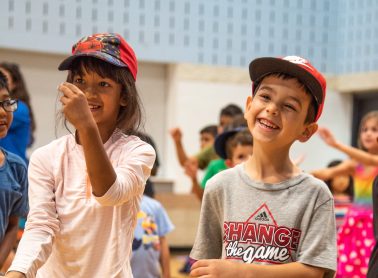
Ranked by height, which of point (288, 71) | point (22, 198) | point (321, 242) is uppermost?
point (288, 71)

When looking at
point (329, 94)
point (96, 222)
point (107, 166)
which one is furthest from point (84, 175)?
point (329, 94)

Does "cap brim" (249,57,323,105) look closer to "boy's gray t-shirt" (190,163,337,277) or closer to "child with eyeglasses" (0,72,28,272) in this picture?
"boy's gray t-shirt" (190,163,337,277)

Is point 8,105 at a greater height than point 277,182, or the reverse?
point 8,105

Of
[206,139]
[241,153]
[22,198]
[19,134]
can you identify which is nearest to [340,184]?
[206,139]

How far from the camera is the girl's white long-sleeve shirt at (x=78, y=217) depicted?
79.4 inches

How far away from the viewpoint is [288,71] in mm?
2090

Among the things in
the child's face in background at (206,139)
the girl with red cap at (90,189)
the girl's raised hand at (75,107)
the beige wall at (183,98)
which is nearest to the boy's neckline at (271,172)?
the girl with red cap at (90,189)

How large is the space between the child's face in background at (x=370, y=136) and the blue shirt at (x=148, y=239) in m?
2.02

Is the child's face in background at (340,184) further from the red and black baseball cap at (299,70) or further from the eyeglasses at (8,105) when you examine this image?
the red and black baseball cap at (299,70)

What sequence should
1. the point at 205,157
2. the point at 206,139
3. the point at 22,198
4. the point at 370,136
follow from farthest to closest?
1. the point at 206,139
2. the point at 205,157
3. the point at 370,136
4. the point at 22,198

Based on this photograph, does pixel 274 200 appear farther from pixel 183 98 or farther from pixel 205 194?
pixel 183 98

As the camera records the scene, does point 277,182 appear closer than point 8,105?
Yes

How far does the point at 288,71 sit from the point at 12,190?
1297mm

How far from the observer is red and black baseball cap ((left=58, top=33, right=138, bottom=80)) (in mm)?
2119
